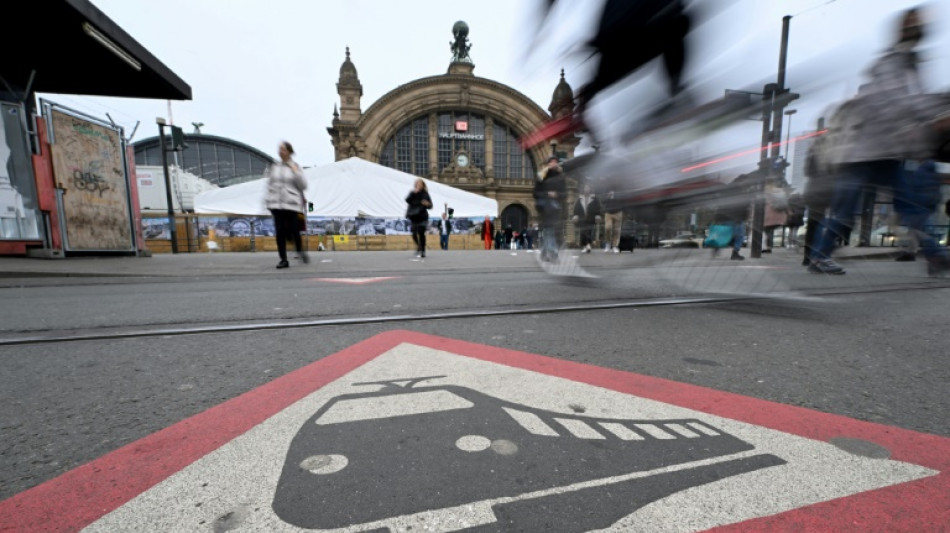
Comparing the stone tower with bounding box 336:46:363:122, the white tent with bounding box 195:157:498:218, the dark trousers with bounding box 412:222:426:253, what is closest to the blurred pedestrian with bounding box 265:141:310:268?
the dark trousers with bounding box 412:222:426:253

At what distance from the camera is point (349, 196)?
1861cm

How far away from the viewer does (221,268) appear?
557cm

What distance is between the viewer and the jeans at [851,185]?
2797 millimetres

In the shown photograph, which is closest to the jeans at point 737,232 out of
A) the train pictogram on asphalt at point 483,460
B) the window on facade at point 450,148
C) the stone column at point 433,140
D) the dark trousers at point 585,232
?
the dark trousers at point 585,232

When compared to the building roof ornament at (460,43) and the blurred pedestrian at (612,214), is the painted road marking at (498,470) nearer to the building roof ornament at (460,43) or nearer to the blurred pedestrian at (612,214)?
the blurred pedestrian at (612,214)

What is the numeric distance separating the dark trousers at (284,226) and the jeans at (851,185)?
246 inches

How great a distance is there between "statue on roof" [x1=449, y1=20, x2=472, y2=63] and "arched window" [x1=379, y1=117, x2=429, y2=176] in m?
14.0

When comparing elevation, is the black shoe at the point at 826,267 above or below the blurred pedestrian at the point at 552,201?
below

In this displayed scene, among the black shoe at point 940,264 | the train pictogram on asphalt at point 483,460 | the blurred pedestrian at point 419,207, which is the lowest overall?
the train pictogram on asphalt at point 483,460

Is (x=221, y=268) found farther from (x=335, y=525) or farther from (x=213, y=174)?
(x=213, y=174)

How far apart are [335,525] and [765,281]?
4.63 m

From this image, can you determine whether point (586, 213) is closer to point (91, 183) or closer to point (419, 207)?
point (419, 207)

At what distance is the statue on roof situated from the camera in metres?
44.8

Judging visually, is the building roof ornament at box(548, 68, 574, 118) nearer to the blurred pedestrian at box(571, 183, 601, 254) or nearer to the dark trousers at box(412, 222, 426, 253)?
the blurred pedestrian at box(571, 183, 601, 254)
